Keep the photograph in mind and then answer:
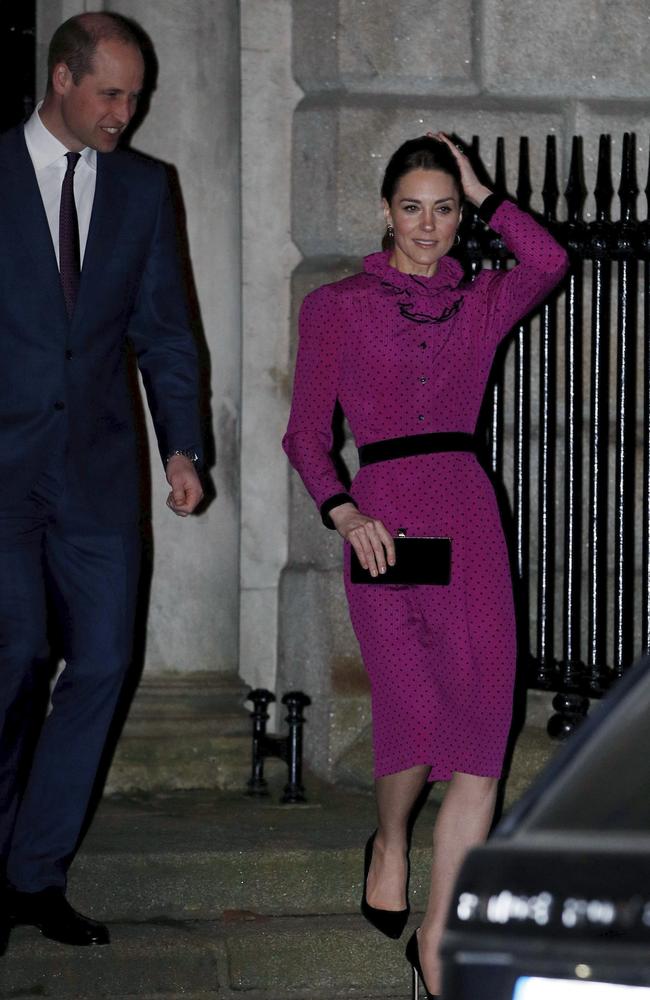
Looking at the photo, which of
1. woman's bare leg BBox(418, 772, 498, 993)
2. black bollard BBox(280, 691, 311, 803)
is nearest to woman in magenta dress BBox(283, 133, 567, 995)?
woman's bare leg BBox(418, 772, 498, 993)

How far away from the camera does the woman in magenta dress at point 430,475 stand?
176 inches

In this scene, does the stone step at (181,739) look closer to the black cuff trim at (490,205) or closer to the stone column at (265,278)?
the stone column at (265,278)

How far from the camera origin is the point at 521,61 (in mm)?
6492

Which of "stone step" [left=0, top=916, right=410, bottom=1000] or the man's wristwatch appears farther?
the man's wristwatch

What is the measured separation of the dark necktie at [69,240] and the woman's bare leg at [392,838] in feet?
4.65

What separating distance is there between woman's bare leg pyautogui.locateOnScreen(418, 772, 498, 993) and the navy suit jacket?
1108 mm

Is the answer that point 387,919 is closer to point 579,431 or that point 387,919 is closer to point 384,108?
point 579,431

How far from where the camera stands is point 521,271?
4535mm

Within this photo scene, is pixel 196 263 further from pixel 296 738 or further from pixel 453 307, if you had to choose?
pixel 453 307

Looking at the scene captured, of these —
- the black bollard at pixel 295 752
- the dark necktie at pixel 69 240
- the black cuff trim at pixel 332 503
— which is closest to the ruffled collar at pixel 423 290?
the black cuff trim at pixel 332 503

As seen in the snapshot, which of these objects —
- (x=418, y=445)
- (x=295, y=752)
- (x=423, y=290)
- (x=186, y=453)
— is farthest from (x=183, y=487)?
(x=295, y=752)

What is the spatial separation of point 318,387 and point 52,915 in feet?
4.86

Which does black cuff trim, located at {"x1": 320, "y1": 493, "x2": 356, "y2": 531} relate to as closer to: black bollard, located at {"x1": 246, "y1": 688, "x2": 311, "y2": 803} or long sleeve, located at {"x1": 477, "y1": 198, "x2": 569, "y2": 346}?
long sleeve, located at {"x1": 477, "y1": 198, "x2": 569, "y2": 346}

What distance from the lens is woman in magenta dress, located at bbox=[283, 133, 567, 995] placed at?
4.48 meters
